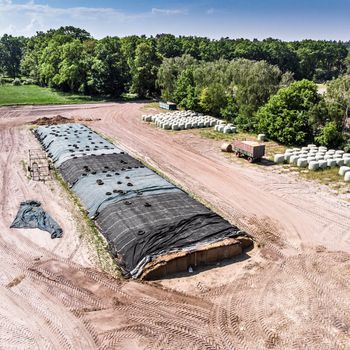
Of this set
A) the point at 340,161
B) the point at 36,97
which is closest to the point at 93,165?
the point at 340,161

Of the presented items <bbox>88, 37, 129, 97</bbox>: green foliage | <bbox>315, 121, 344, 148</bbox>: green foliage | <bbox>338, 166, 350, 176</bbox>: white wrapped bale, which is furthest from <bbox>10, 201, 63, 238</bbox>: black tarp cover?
<bbox>88, 37, 129, 97</bbox>: green foliage

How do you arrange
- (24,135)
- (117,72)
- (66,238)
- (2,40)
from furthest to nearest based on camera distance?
(2,40) < (117,72) < (24,135) < (66,238)

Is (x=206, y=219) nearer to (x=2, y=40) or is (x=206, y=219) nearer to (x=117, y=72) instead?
(x=117, y=72)

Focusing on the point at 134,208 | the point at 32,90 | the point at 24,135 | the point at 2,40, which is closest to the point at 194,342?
the point at 134,208

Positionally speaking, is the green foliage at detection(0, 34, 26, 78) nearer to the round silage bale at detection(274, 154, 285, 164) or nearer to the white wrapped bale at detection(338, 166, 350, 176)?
the round silage bale at detection(274, 154, 285, 164)

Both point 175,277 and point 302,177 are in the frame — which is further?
point 302,177

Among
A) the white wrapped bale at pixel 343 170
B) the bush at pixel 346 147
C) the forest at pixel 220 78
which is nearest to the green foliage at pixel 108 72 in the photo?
the forest at pixel 220 78

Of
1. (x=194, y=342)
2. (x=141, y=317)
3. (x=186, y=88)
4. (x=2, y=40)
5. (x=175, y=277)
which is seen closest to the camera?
(x=194, y=342)

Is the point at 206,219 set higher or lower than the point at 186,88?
lower
